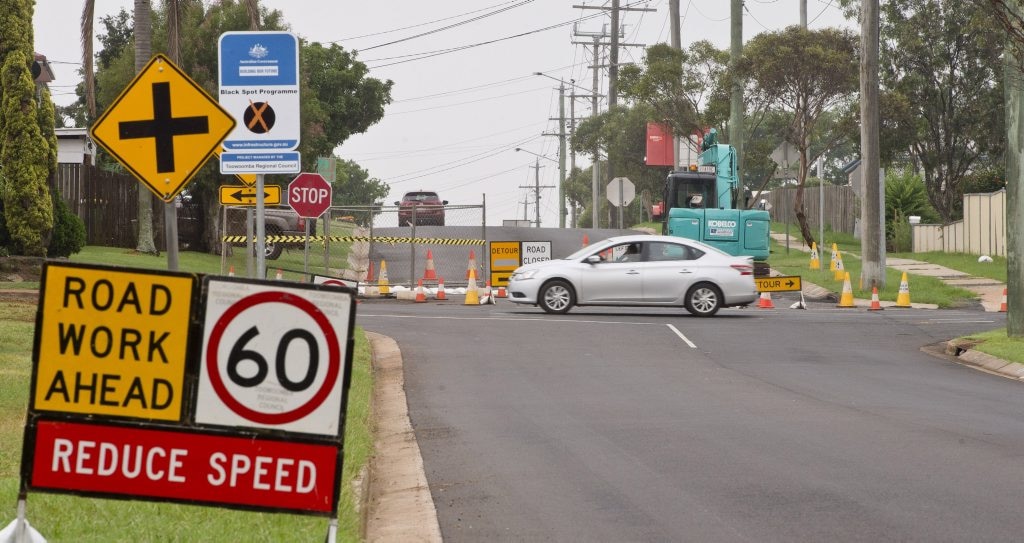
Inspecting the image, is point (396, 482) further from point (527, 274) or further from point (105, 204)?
point (105, 204)

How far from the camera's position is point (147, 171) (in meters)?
9.03

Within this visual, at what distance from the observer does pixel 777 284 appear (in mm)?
28328

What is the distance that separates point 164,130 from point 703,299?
1692cm

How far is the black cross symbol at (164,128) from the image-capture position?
352 inches

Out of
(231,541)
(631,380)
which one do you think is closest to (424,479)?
(231,541)

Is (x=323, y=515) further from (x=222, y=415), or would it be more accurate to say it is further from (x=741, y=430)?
(x=741, y=430)

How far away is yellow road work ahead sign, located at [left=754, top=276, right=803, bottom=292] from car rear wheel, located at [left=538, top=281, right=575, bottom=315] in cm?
516

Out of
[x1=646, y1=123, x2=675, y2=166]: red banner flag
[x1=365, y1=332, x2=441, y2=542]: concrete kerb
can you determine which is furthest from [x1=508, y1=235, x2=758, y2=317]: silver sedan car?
[x1=646, y1=123, x2=675, y2=166]: red banner flag

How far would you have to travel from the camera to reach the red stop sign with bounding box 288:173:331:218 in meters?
25.2

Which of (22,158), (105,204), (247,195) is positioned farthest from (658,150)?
(247,195)

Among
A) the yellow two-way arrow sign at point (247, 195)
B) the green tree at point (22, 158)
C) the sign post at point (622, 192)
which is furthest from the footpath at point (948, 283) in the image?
the green tree at point (22, 158)

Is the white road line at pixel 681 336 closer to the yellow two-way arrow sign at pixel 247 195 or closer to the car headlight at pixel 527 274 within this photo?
the car headlight at pixel 527 274

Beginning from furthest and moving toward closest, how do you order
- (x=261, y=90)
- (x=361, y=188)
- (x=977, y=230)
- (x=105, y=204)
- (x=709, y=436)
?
(x=361, y=188) < (x=977, y=230) < (x=105, y=204) < (x=261, y=90) < (x=709, y=436)

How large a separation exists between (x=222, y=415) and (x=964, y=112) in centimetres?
4105
